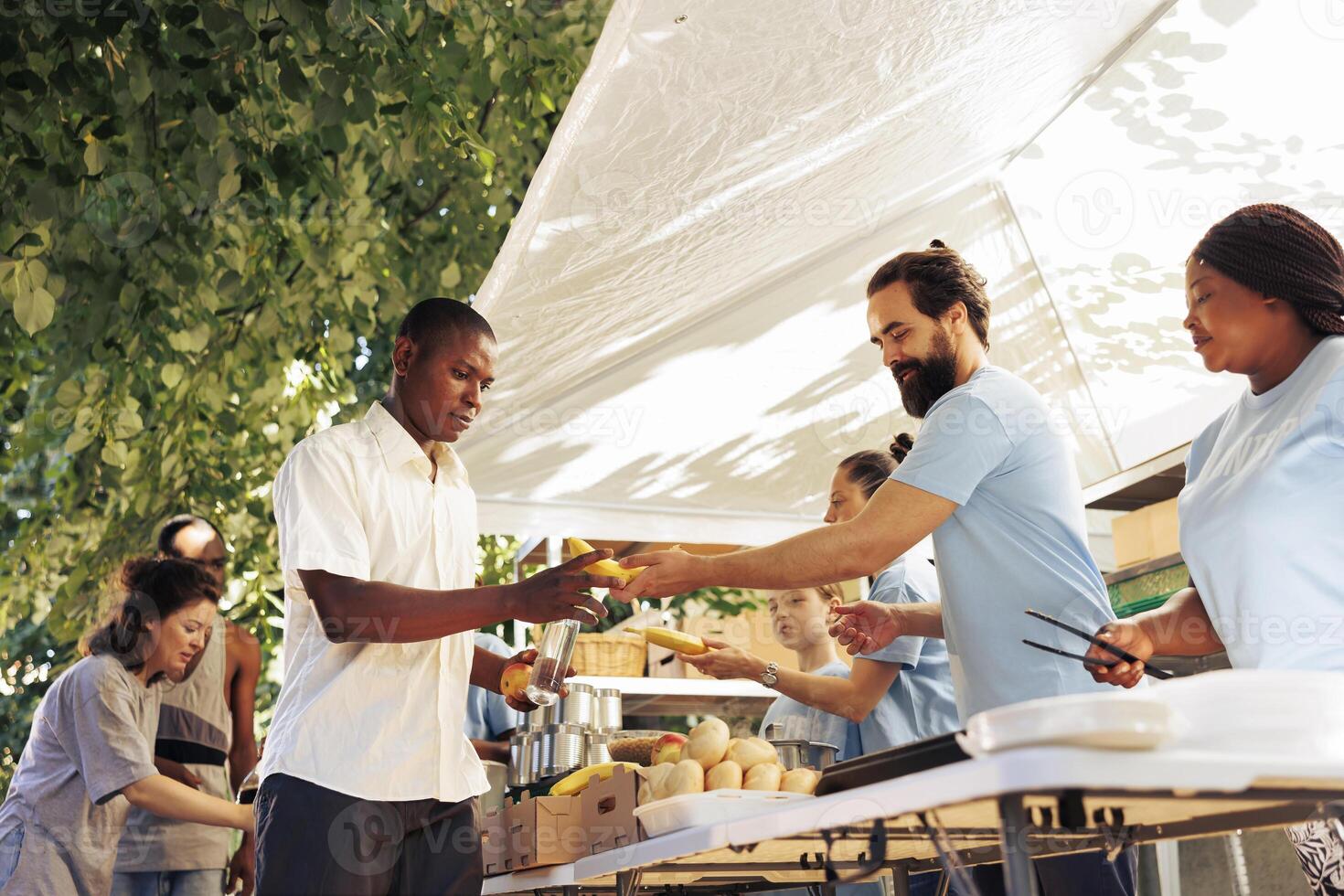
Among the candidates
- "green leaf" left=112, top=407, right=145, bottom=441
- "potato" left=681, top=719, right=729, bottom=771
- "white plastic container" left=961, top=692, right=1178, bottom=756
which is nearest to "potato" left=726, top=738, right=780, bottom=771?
"potato" left=681, top=719, right=729, bottom=771

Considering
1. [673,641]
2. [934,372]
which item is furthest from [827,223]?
[673,641]

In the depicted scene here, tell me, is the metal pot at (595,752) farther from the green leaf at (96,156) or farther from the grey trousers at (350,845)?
the green leaf at (96,156)

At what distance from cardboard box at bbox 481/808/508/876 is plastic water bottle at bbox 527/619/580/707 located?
0.55 meters

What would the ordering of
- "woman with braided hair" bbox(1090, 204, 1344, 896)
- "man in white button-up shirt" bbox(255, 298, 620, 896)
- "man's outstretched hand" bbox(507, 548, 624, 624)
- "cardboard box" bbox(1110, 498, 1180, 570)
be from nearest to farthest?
"woman with braided hair" bbox(1090, 204, 1344, 896), "man in white button-up shirt" bbox(255, 298, 620, 896), "man's outstretched hand" bbox(507, 548, 624, 624), "cardboard box" bbox(1110, 498, 1180, 570)

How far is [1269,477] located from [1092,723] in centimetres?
103

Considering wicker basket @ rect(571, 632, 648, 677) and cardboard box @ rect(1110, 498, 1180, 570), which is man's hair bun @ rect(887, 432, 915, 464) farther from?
wicker basket @ rect(571, 632, 648, 677)

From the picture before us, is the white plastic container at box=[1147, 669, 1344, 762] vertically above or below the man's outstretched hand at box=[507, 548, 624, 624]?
below

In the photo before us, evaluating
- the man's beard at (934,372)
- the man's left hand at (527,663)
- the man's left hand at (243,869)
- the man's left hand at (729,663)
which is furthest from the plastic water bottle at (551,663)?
the man's left hand at (243,869)

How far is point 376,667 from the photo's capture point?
2.33 m

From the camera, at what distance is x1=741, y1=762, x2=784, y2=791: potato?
2.51 metres

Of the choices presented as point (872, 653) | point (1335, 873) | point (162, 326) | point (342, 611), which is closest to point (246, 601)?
point (162, 326)

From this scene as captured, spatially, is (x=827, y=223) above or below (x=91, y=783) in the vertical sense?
above

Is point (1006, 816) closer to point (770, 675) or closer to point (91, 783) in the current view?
point (770, 675)

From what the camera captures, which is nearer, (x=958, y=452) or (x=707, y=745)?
(x=958, y=452)
